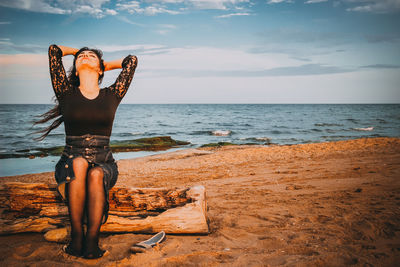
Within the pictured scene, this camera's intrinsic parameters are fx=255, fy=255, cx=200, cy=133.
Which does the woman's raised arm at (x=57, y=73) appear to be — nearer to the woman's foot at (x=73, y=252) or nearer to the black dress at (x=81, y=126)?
the black dress at (x=81, y=126)

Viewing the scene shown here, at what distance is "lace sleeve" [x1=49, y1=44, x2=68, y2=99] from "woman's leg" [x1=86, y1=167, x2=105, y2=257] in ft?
3.40

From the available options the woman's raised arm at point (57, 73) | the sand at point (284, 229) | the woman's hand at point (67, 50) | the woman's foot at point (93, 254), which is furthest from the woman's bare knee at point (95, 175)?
the woman's hand at point (67, 50)

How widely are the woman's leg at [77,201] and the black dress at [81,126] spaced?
3.5 inches

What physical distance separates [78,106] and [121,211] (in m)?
1.58

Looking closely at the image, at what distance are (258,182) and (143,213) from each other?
349 cm

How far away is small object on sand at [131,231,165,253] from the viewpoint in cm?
286

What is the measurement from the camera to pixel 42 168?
10.8m

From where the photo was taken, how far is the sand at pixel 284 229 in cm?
270

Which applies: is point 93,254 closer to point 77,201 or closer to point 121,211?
point 77,201

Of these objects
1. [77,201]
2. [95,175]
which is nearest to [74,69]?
[95,175]

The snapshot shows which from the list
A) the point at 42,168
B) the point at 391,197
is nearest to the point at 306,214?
the point at 391,197

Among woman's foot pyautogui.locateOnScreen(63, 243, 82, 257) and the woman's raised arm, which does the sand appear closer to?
woman's foot pyautogui.locateOnScreen(63, 243, 82, 257)

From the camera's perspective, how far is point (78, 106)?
293 cm

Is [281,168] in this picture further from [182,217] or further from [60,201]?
[60,201]
